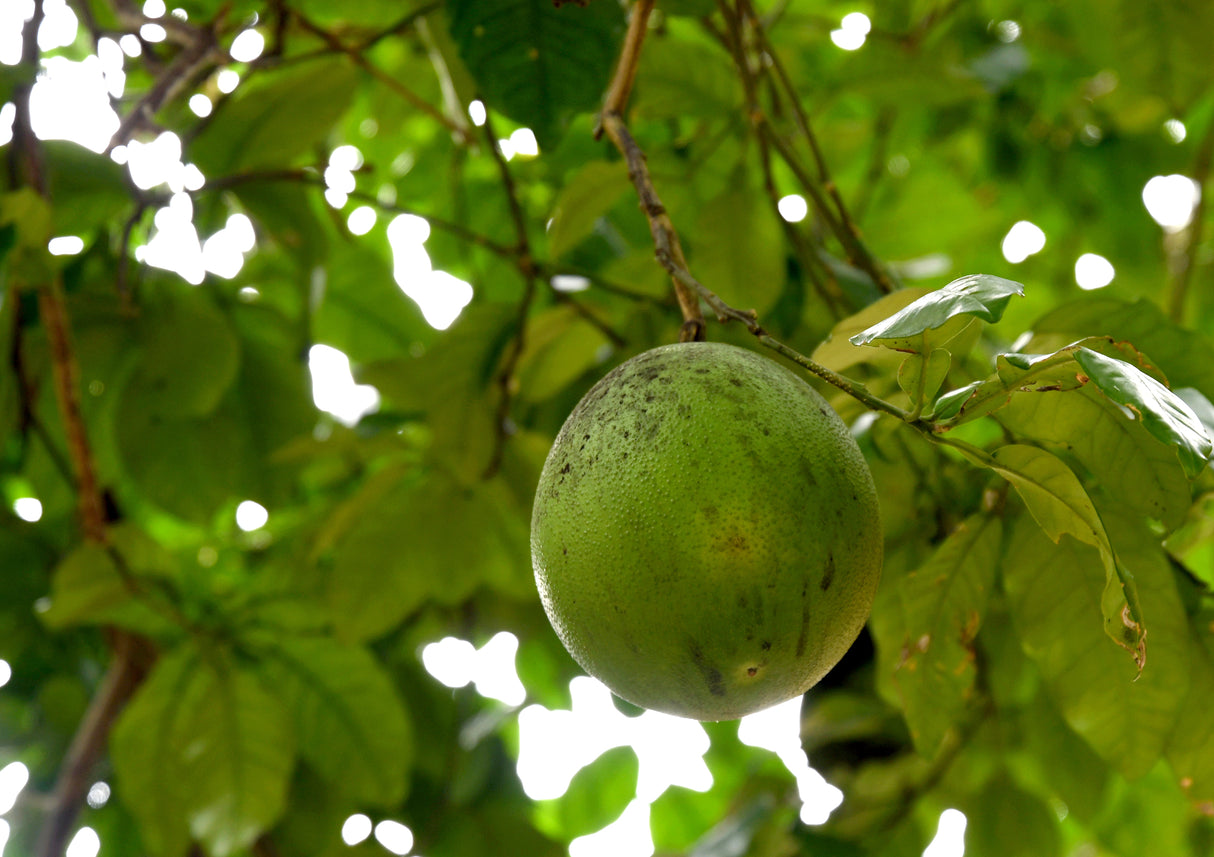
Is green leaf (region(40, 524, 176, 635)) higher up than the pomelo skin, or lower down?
lower down

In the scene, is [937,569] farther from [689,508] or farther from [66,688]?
[66,688]

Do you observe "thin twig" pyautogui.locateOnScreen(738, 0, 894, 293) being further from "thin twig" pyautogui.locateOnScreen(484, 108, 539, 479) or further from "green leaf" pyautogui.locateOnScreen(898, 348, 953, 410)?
"green leaf" pyautogui.locateOnScreen(898, 348, 953, 410)

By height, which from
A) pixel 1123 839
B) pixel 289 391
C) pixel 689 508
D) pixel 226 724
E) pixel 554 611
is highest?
pixel 689 508

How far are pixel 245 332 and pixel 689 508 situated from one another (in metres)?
1.36

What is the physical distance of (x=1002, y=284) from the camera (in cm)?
66

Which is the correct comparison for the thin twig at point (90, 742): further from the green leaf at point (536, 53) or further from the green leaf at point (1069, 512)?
the green leaf at point (1069, 512)

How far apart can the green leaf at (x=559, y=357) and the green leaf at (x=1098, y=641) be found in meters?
0.74

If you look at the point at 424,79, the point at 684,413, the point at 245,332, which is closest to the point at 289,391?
the point at 245,332

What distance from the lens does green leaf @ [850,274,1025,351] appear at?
0.63 metres

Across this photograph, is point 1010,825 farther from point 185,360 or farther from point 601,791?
point 185,360

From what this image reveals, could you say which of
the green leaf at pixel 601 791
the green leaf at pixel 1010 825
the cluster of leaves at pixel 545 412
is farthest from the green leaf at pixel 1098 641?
the green leaf at pixel 601 791

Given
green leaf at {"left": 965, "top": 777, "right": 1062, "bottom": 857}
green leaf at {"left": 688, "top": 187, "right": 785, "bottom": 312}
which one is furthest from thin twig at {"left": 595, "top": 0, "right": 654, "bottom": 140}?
green leaf at {"left": 965, "top": 777, "right": 1062, "bottom": 857}

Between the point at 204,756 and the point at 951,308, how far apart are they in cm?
142

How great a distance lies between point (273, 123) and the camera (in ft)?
5.37
